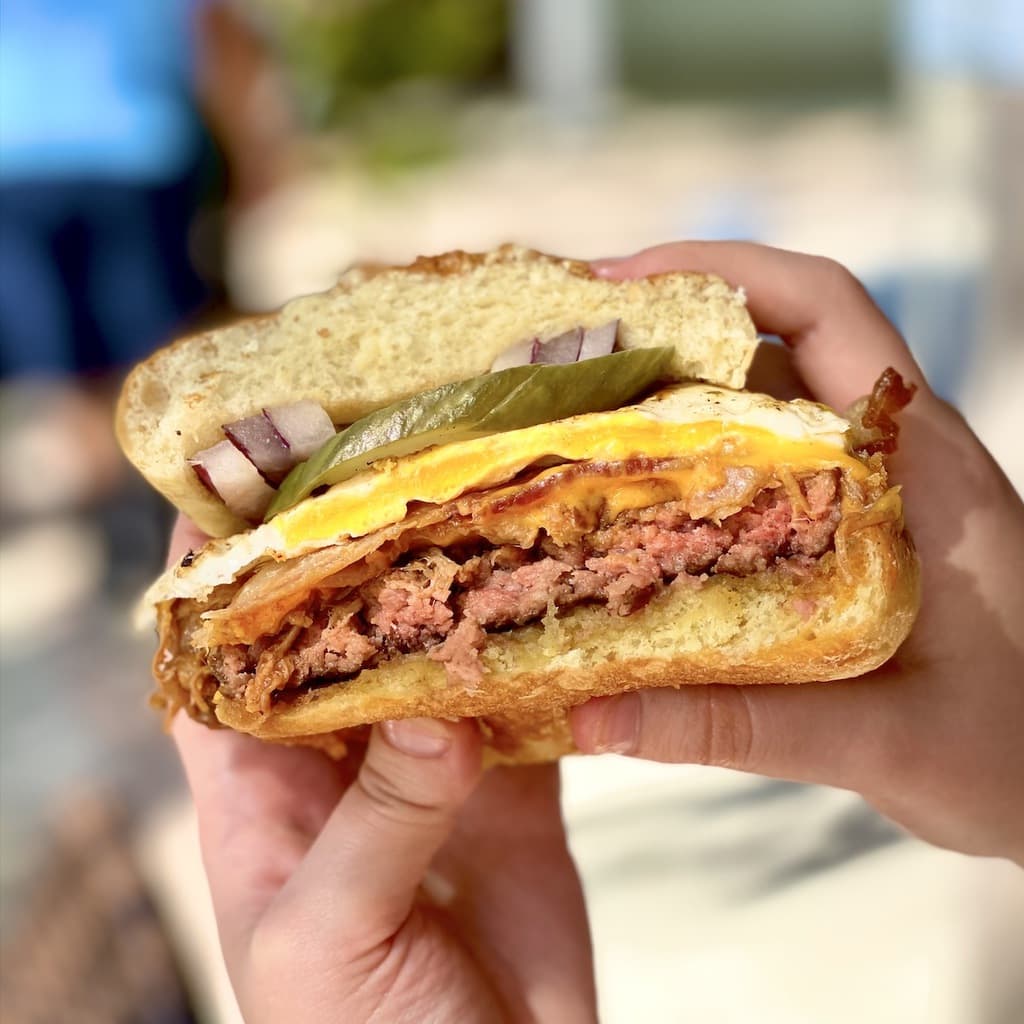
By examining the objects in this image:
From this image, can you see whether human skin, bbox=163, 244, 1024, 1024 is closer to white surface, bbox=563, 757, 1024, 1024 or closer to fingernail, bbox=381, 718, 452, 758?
fingernail, bbox=381, 718, 452, 758

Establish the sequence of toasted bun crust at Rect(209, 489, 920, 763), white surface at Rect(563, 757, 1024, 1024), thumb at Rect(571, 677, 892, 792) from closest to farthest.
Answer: toasted bun crust at Rect(209, 489, 920, 763), thumb at Rect(571, 677, 892, 792), white surface at Rect(563, 757, 1024, 1024)

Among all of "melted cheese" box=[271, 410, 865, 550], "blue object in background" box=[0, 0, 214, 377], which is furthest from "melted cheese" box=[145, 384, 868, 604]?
"blue object in background" box=[0, 0, 214, 377]

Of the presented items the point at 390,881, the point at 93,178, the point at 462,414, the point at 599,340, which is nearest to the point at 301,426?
the point at 462,414

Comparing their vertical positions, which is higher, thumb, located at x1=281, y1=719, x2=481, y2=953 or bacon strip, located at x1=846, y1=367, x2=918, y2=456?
bacon strip, located at x1=846, y1=367, x2=918, y2=456

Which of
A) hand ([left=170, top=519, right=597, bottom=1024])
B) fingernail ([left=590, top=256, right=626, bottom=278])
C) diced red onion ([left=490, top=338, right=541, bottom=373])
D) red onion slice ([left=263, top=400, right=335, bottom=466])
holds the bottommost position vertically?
hand ([left=170, top=519, right=597, bottom=1024])

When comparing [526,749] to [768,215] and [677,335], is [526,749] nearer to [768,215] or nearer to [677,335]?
[677,335]

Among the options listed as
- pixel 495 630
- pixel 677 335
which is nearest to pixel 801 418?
pixel 677 335

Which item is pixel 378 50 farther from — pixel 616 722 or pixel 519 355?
pixel 616 722
